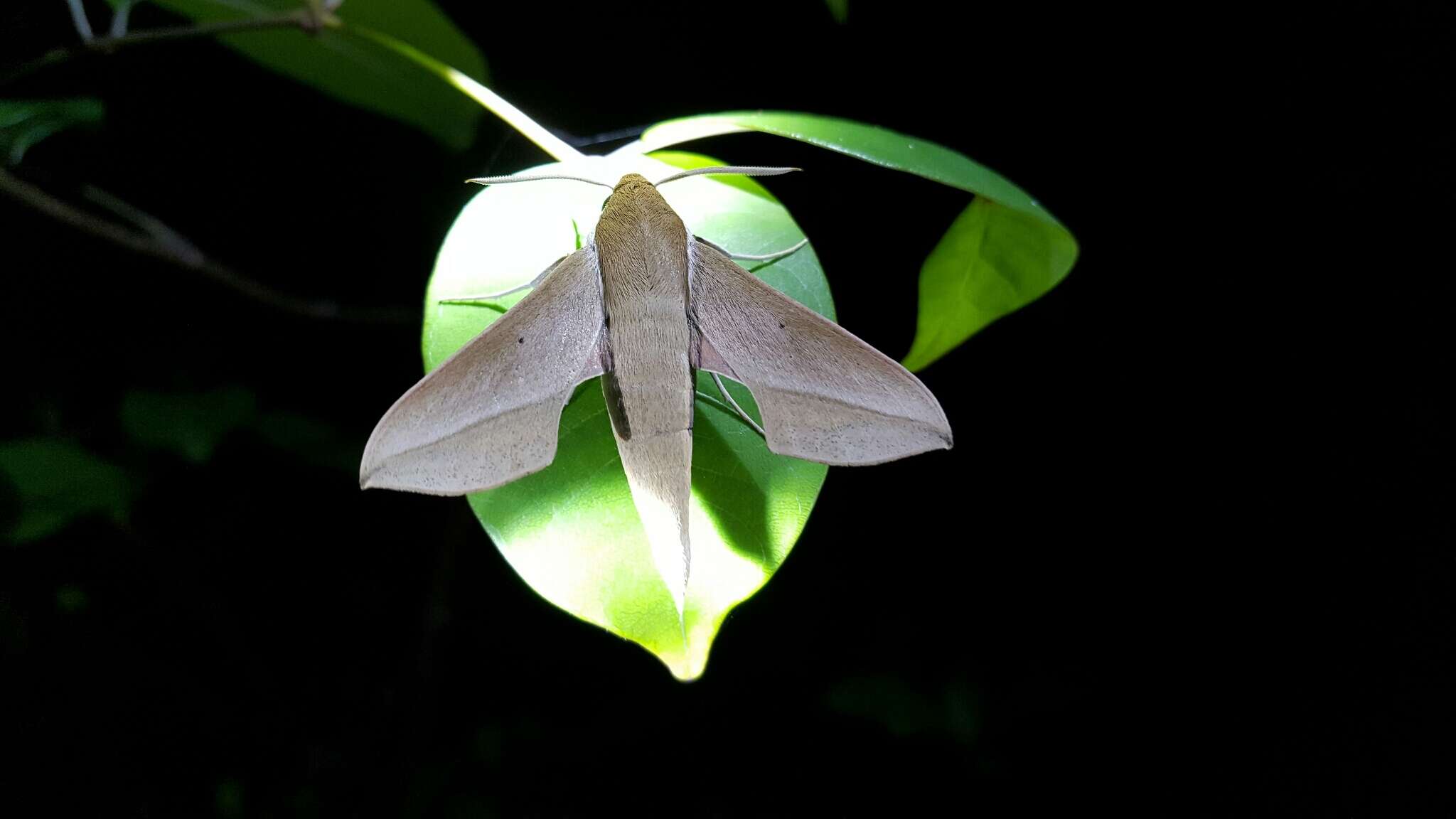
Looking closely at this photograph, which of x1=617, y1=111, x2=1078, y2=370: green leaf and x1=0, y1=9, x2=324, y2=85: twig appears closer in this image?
x1=617, y1=111, x2=1078, y2=370: green leaf

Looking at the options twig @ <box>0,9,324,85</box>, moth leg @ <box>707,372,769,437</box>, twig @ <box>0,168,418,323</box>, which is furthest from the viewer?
twig @ <box>0,168,418,323</box>

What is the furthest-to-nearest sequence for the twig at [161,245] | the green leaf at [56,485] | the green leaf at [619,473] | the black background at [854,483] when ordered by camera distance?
the black background at [854,483] → the green leaf at [56,485] → the twig at [161,245] → the green leaf at [619,473]

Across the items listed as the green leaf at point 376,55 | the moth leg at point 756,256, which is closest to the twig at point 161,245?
the green leaf at point 376,55

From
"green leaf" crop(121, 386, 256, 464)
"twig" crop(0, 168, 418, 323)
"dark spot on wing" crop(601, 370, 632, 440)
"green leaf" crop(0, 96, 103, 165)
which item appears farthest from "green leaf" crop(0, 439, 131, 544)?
"dark spot on wing" crop(601, 370, 632, 440)

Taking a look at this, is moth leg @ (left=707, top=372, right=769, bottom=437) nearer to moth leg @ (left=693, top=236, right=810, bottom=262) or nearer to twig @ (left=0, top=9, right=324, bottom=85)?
moth leg @ (left=693, top=236, right=810, bottom=262)

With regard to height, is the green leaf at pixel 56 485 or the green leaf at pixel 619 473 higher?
the green leaf at pixel 619 473

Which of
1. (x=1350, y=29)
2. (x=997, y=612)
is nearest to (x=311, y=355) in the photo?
(x=997, y=612)

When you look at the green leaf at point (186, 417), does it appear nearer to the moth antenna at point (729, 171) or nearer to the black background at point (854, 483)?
the black background at point (854, 483)

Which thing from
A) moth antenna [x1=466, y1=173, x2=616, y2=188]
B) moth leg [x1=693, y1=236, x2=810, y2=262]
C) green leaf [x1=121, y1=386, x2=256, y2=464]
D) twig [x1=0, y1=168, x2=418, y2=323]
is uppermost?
moth antenna [x1=466, y1=173, x2=616, y2=188]
